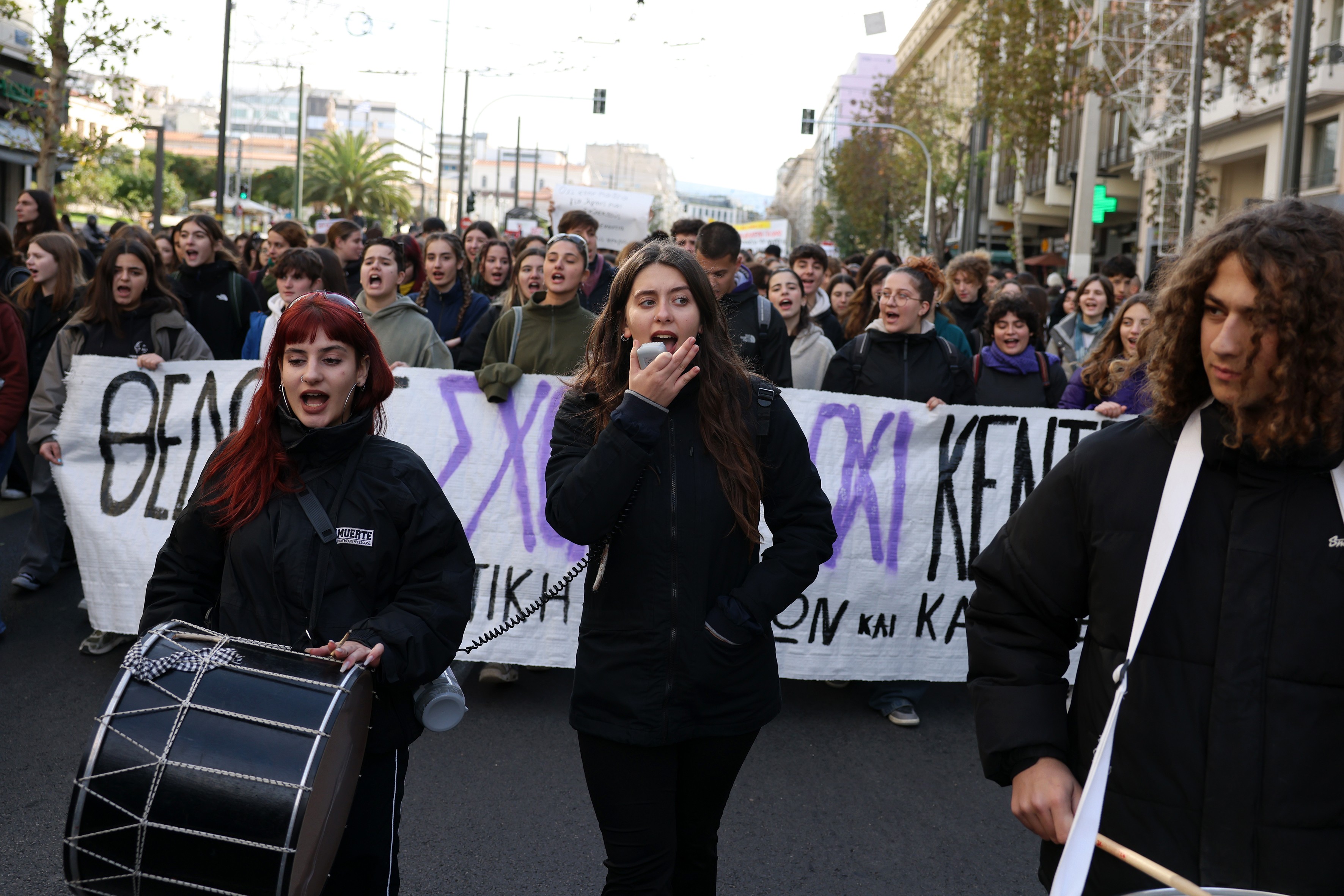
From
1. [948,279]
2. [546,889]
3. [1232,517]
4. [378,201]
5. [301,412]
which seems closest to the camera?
[1232,517]

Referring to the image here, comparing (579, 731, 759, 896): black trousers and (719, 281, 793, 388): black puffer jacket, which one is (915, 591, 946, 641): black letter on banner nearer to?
(719, 281, 793, 388): black puffer jacket

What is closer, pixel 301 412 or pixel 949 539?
pixel 301 412

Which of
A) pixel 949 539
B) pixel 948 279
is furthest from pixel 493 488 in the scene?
pixel 948 279

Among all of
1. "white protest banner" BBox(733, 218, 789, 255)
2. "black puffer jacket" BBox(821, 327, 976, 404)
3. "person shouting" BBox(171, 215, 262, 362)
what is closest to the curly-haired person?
"black puffer jacket" BBox(821, 327, 976, 404)

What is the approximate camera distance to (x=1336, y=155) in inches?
957

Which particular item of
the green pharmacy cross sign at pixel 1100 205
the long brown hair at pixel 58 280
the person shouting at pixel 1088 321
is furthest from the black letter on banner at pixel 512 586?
the green pharmacy cross sign at pixel 1100 205

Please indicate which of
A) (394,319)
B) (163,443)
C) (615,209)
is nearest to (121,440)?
A: (163,443)

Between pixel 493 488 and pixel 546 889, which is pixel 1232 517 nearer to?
pixel 546 889

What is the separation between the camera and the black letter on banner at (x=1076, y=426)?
18.5ft

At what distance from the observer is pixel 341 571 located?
262 centimetres

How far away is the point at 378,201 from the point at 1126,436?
2467 inches

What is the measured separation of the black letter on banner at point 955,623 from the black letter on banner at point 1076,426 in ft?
2.96

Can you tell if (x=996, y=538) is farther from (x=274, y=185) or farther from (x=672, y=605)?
(x=274, y=185)

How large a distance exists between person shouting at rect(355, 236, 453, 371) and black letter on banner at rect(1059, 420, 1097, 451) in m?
2.89
